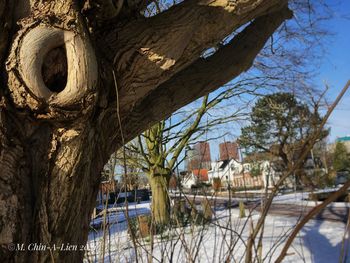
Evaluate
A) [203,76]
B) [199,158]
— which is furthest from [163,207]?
[203,76]

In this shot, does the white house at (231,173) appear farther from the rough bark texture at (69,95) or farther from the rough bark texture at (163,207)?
the rough bark texture at (69,95)

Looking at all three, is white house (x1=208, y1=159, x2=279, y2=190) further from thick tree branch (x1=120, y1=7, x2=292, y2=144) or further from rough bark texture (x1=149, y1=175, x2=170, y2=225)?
thick tree branch (x1=120, y1=7, x2=292, y2=144)

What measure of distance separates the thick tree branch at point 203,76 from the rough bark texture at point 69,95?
0.75ft

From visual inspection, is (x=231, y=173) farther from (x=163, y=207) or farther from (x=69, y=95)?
A: (x=69, y=95)

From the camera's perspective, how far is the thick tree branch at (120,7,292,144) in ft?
7.50

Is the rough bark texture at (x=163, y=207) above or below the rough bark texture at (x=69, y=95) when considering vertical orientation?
below

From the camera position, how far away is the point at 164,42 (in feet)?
6.37

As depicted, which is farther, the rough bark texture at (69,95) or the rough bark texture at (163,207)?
the rough bark texture at (163,207)

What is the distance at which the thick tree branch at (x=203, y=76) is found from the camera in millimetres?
2287

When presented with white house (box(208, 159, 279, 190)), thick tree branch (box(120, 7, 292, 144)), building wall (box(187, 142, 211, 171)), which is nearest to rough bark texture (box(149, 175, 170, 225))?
building wall (box(187, 142, 211, 171))

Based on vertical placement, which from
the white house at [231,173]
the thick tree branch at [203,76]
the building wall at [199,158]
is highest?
the thick tree branch at [203,76]

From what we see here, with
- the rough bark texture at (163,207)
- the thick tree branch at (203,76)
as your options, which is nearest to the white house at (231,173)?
the rough bark texture at (163,207)

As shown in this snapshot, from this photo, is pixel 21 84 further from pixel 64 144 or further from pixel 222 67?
pixel 222 67

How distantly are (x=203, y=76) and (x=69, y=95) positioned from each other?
1207 millimetres
